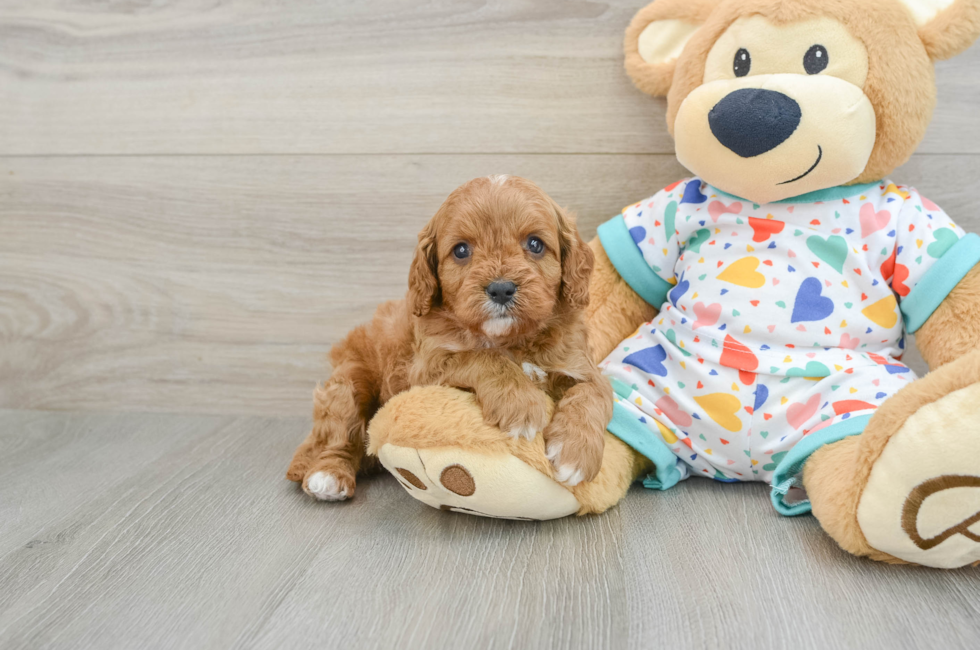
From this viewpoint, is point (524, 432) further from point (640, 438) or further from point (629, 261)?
point (629, 261)

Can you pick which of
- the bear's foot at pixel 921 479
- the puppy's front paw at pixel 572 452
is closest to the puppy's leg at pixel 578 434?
the puppy's front paw at pixel 572 452

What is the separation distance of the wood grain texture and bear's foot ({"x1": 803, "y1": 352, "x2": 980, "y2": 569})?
6 cm

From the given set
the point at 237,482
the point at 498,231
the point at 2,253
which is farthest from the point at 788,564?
the point at 2,253

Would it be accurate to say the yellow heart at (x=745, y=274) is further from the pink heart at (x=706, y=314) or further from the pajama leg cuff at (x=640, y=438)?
the pajama leg cuff at (x=640, y=438)

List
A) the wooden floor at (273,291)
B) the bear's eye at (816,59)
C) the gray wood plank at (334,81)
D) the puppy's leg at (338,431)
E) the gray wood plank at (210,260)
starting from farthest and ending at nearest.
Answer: the gray wood plank at (210,260), the gray wood plank at (334,81), the puppy's leg at (338,431), the bear's eye at (816,59), the wooden floor at (273,291)

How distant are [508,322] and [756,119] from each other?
2.10ft

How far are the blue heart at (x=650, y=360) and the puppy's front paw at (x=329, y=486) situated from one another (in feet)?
2.32

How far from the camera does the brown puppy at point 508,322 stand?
130cm

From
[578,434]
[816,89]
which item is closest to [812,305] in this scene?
[816,89]

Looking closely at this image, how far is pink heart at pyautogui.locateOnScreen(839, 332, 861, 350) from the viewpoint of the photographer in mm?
1494

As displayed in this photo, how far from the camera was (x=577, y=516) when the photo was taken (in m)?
1.46


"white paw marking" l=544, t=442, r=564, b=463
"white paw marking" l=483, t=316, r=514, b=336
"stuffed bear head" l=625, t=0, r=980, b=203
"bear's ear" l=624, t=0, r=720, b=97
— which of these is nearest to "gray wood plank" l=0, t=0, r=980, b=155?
"bear's ear" l=624, t=0, r=720, b=97

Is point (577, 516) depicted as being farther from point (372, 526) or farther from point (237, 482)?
point (237, 482)

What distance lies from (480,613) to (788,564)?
0.56 metres
